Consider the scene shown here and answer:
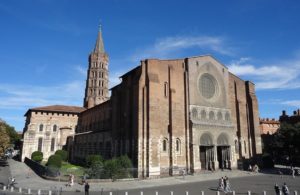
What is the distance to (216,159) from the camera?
36344 mm

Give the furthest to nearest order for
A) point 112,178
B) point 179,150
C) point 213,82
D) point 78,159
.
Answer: point 78,159 → point 213,82 → point 179,150 → point 112,178

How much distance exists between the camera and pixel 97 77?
3223 inches

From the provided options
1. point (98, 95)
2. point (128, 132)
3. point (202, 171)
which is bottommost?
point (202, 171)

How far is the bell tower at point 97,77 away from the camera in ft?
262

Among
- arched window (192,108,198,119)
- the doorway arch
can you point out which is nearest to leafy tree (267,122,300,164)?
the doorway arch

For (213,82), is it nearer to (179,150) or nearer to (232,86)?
(232,86)

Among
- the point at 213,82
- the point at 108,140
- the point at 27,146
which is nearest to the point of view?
the point at 213,82

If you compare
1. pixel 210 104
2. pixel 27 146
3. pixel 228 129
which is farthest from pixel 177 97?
pixel 27 146

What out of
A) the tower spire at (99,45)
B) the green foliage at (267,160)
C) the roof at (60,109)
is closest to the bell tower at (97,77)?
the tower spire at (99,45)

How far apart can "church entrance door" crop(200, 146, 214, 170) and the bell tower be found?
159 ft

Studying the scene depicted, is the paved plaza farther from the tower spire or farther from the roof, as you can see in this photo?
the tower spire

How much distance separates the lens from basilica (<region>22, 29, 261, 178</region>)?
104 feet

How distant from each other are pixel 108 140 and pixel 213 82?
59.5 ft

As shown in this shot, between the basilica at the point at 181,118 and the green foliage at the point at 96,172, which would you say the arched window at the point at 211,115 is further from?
the green foliage at the point at 96,172
